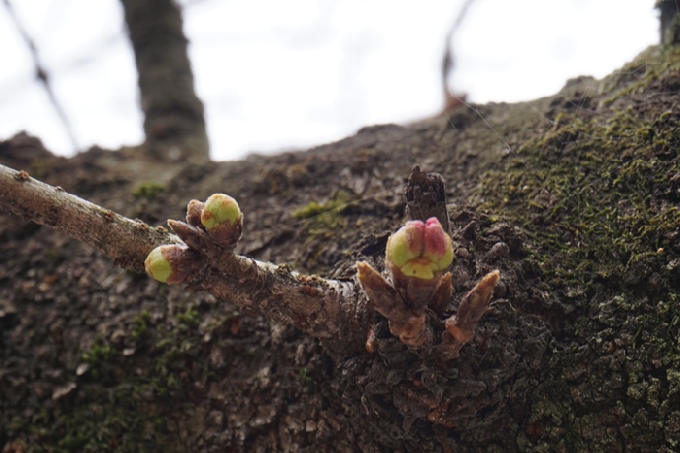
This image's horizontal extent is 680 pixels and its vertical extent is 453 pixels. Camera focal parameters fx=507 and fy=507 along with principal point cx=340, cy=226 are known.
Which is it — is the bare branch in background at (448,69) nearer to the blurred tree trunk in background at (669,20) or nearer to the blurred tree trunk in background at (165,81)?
the blurred tree trunk in background at (669,20)

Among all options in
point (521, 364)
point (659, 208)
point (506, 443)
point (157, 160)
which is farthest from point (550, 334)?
point (157, 160)

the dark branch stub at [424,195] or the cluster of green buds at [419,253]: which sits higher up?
the dark branch stub at [424,195]

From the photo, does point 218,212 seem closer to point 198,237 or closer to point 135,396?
point 198,237

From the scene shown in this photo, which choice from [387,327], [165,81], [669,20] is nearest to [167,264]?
[387,327]

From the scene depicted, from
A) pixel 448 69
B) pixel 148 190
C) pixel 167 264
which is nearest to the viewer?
pixel 167 264

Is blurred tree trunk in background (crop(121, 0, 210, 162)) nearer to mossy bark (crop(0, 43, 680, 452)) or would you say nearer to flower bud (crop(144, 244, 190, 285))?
mossy bark (crop(0, 43, 680, 452))

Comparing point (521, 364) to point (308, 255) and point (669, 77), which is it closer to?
point (308, 255)

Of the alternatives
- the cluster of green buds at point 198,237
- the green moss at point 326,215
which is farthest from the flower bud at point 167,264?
the green moss at point 326,215
